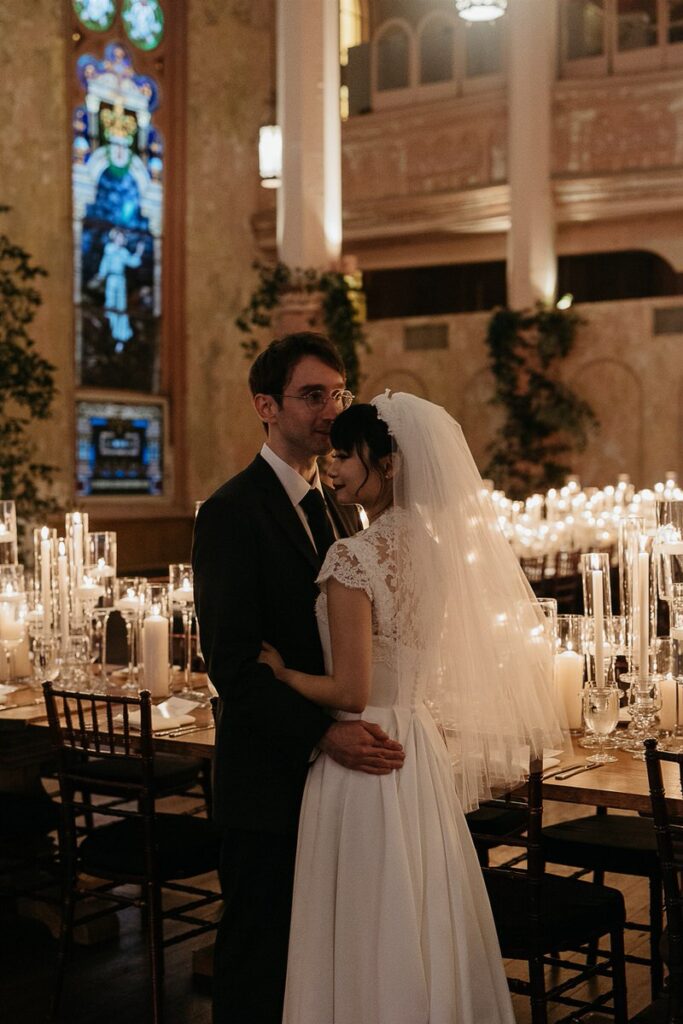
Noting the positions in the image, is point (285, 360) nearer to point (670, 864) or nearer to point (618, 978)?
point (670, 864)

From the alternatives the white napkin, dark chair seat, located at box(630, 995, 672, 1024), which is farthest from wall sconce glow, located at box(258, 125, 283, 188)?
dark chair seat, located at box(630, 995, 672, 1024)

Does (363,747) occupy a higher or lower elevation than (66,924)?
higher

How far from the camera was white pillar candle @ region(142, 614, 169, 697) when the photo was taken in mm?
4559

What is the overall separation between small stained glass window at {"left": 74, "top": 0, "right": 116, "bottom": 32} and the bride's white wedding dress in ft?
41.3

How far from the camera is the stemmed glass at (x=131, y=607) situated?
461 cm

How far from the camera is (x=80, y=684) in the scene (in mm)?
4730

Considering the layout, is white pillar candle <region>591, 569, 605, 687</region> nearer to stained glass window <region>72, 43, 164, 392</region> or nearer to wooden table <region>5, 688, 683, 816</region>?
wooden table <region>5, 688, 683, 816</region>

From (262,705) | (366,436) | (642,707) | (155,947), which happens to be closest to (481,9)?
(642,707)

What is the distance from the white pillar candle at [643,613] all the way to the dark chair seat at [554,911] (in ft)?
1.94

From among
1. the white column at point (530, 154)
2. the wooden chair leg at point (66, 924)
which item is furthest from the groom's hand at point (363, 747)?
the white column at point (530, 154)

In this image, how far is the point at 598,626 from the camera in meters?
3.62

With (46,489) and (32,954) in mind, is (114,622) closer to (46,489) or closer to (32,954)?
(46,489)

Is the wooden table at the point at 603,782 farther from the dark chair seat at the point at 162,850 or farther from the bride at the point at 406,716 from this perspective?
the bride at the point at 406,716

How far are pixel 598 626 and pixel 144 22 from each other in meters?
12.8
